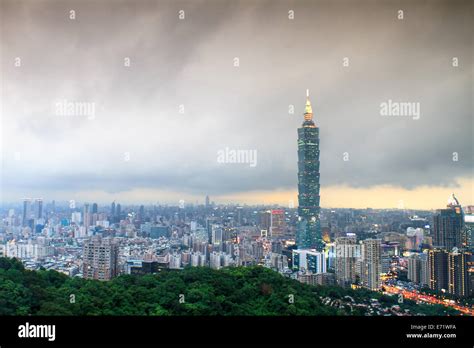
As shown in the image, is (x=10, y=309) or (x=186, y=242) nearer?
(x=10, y=309)

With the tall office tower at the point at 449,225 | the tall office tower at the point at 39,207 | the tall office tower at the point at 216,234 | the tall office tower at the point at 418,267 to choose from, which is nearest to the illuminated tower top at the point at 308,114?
the tall office tower at the point at 216,234

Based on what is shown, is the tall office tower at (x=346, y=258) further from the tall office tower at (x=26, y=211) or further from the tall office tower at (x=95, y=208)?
the tall office tower at (x=26, y=211)

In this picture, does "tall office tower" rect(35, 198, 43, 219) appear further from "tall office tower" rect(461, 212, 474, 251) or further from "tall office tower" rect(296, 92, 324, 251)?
"tall office tower" rect(461, 212, 474, 251)

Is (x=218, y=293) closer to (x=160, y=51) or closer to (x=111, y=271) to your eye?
(x=111, y=271)

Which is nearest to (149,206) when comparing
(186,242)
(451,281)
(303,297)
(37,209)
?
(186,242)

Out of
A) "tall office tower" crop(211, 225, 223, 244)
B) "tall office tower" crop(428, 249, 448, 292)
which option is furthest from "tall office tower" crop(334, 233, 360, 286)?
"tall office tower" crop(211, 225, 223, 244)
